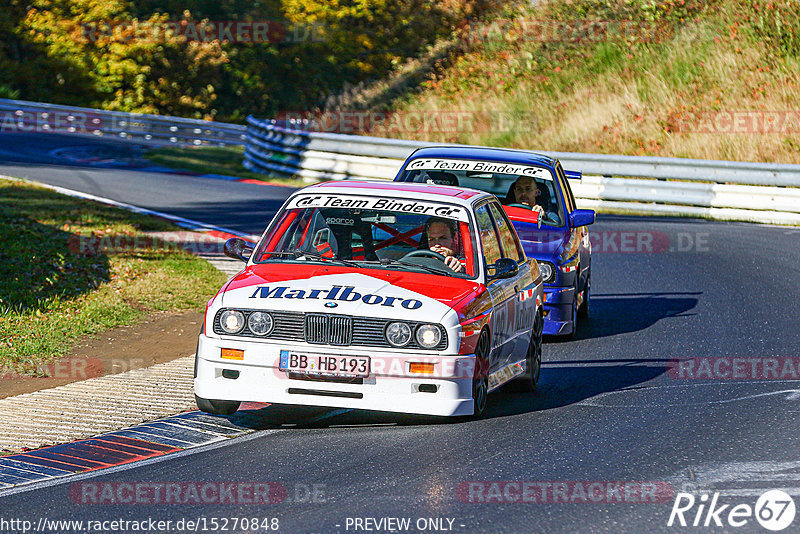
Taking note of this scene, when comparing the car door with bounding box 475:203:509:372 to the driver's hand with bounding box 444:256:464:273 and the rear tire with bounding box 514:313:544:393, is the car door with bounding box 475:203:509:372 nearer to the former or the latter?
the driver's hand with bounding box 444:256:464:273

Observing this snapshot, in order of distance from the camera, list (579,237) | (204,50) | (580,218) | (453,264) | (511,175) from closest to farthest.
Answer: (453,264) → (580,218) → (579,237) → (511,175) → (204,50)

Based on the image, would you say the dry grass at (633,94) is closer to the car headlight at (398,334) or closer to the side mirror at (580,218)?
the side mirror at (580,218)

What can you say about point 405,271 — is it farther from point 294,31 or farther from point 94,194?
point 294,31

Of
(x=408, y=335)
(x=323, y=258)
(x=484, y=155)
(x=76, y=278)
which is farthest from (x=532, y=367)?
(x=76, y=278)

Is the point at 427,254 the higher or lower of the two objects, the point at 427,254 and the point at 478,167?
the lower

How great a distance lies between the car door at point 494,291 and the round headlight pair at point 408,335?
72 cm

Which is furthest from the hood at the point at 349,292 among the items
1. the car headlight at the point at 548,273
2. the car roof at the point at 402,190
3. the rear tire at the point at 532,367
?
the car headlight at the point at 548,273

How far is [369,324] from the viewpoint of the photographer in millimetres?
7695

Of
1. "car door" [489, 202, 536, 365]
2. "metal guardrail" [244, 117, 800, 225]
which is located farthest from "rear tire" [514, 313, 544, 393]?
"metal guardrail" [244, 117, 800, 225]

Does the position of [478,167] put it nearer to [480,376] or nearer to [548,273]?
[548,273]

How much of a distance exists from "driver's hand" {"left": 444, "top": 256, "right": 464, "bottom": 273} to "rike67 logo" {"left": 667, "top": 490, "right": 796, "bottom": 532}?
2.82m

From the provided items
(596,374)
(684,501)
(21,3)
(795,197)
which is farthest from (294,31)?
(684,501)

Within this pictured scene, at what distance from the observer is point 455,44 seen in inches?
1644

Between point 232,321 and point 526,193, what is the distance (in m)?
5.38
